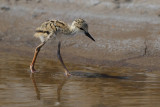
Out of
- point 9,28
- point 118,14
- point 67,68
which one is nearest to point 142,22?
point 118,14

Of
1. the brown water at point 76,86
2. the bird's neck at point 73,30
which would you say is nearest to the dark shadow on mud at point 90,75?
the brown water at point 76,86

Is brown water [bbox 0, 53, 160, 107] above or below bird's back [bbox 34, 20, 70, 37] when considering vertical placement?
below

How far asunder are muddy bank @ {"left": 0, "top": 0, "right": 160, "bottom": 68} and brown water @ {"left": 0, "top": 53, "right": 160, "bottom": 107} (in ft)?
2.27

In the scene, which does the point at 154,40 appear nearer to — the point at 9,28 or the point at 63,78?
the point at 63,78

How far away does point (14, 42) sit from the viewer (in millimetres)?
9219

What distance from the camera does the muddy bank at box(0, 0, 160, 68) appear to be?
805cm

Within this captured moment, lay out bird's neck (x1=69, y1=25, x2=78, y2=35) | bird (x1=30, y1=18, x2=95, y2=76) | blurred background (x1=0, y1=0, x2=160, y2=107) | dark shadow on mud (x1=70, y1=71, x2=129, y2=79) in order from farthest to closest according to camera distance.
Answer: bird's neck (x1=69, y1=25, x2=78, y2=35), bird (x1=30, y1=18, x2=95, y2=76), dark shadow on mud (x1=70, y1=71, x2=129, y2=79), blurred background (x1=0, y1=0, x2=160, y2=107)

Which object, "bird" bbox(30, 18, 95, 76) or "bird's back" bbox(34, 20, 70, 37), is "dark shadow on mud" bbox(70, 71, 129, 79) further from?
"bird's back" bbox(34, 20, 70, 37)

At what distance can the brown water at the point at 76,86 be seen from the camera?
191 inches

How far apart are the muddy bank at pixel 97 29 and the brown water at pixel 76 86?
69 cm

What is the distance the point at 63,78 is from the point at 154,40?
271 centimetres

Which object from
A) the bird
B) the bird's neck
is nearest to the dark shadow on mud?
the bird

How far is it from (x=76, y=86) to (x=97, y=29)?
3.50 meters

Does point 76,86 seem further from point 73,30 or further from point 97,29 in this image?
point 97,29
